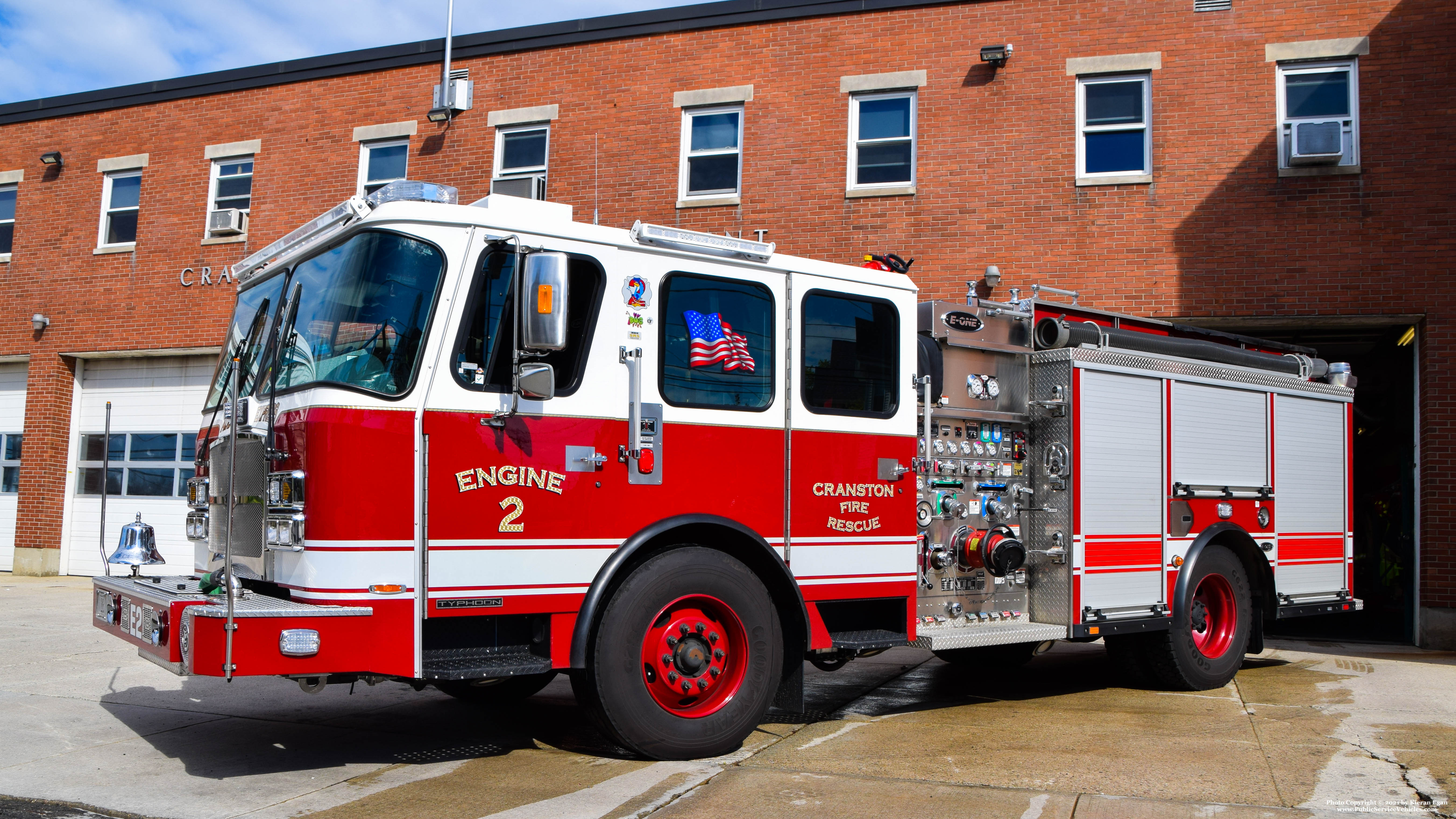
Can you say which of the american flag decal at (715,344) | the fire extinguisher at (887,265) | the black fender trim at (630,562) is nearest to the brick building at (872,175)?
the fire extinguisher at (887,265)

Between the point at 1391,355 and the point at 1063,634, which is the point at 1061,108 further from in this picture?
the point at 1063,634

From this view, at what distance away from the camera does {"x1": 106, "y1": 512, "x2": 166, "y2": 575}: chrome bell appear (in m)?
5.95

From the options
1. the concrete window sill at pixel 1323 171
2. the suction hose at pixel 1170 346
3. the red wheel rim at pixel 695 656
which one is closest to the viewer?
the red wheel rim at pixel 695 656

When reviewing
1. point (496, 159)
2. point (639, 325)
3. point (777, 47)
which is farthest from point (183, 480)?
point (639, 325)

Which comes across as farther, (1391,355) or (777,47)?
(777,47)

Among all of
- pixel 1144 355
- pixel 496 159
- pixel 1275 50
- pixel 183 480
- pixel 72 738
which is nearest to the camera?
pixel 72 738

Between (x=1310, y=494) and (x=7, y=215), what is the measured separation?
17.8 metres

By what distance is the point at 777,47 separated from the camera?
13.3 m

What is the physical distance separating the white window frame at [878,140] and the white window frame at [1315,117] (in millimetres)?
3677

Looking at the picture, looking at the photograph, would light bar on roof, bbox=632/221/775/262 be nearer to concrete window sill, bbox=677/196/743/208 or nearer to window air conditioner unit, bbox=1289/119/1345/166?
concrete window sill, bbox=677/196/743/208

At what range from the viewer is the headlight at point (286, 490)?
488 centimetres

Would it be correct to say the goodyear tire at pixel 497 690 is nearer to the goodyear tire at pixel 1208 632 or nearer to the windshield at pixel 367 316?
the windshield at pixel 367 316

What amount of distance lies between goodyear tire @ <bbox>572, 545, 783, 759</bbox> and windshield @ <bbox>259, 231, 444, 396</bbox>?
1475 mm

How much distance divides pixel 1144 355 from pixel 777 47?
7.17 meters
